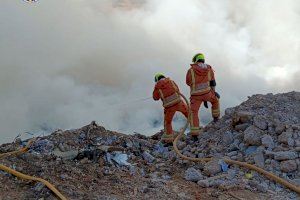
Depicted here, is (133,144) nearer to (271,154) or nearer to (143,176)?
(143,176)

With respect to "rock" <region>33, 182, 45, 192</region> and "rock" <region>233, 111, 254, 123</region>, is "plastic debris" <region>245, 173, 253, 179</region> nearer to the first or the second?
"rock" <region>233, 111, 254, 123</region>

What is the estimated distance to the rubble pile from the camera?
28.0 ft

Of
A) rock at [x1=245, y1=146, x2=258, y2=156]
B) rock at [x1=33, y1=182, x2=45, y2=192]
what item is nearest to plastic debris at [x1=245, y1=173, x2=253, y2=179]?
rock at [x1=245, y1=146, x2=258, y2=156]

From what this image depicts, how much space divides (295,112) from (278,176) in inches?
103

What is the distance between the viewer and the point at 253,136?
10289 millimetres

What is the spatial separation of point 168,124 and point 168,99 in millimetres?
693

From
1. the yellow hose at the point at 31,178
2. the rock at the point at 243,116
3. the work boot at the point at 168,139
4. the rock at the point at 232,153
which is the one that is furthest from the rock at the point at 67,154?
the rock at the point at 243,116

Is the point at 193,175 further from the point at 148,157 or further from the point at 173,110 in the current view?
the point at 173,110

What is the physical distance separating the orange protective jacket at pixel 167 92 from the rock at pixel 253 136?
93.6 inches

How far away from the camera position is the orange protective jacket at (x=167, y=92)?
12156 millimetres

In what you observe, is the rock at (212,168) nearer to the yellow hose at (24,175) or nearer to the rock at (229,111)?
the rock at (229,111)

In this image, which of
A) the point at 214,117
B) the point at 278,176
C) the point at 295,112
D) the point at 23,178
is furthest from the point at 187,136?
the point at 23,178

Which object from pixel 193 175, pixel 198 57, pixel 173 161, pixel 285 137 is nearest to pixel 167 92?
pixel 198 57

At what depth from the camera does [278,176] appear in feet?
30.3
